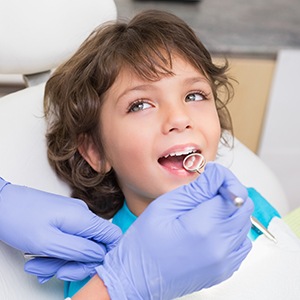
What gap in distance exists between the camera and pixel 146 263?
94 cm

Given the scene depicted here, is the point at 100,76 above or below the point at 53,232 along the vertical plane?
above

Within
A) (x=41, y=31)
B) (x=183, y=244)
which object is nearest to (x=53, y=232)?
(x=183, y=244)

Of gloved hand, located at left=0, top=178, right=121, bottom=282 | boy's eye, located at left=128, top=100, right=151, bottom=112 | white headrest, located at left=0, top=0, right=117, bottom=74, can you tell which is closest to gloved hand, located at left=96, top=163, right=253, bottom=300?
gloved hand, located at left=0, top=178, right=121, bottom=282

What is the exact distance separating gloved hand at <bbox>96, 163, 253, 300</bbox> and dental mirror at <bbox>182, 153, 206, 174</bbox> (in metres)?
0.16

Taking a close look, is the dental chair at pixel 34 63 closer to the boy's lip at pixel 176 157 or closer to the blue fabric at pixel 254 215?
the blue fabric at pixel 254 215

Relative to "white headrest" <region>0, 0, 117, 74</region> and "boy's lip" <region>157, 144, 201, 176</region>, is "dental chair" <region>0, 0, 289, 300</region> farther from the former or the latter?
"boy's lip" <region>157, 144, 201, 176</region>

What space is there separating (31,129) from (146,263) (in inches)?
20.4

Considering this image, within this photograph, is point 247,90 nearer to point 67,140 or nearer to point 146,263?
point 67,140

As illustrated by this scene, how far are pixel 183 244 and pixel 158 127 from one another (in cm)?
29

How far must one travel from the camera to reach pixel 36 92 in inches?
55.3

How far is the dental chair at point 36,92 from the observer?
4.08ft

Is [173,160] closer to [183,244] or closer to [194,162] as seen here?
[194,162]

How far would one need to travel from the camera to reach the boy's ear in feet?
4.33

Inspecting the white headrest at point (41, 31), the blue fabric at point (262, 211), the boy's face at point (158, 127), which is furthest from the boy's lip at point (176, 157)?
the white headrest at point (41, 31)
